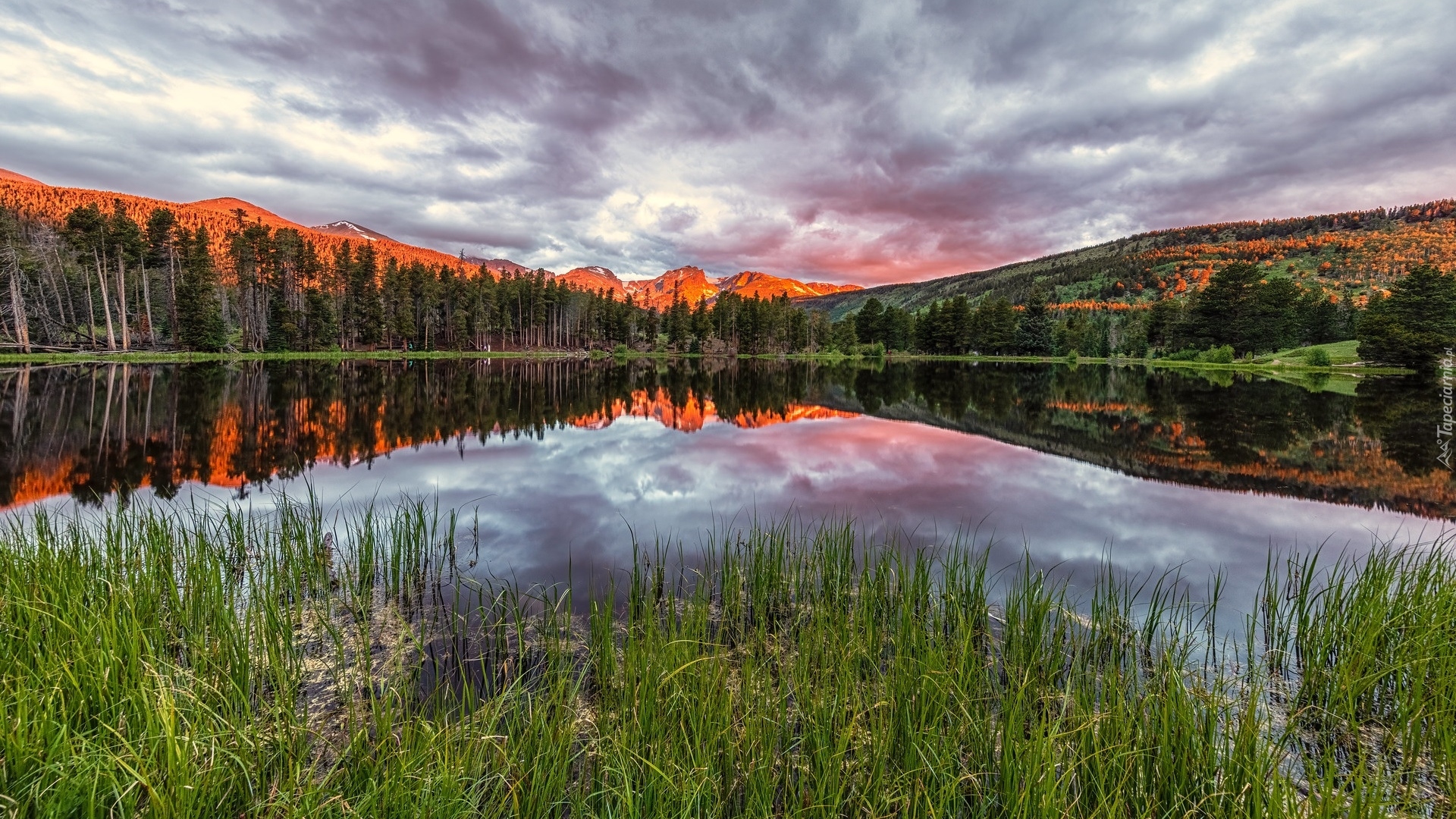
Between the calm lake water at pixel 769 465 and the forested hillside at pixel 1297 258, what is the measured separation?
106755 mm

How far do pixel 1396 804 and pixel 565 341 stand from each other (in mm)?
107720

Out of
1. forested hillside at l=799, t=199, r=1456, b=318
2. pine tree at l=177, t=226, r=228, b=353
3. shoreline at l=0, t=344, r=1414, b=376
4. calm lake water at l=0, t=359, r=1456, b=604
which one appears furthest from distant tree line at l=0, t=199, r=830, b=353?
forested hillside at l=799, t=199, r=1456, b=318

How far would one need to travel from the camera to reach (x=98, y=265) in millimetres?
44719

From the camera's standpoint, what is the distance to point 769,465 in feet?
46.4

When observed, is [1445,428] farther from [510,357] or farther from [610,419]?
[510,357]

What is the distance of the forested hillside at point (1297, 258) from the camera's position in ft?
422

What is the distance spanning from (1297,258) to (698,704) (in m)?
218

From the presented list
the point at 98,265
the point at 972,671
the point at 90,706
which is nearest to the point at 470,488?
the point at 90,706

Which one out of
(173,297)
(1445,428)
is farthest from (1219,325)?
(173,297)

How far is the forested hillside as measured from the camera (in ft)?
422

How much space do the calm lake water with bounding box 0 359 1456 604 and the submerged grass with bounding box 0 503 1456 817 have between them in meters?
1.92

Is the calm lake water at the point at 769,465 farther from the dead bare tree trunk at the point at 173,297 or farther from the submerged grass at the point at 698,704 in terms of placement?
the dead bare tree trunk at the point at 173,297

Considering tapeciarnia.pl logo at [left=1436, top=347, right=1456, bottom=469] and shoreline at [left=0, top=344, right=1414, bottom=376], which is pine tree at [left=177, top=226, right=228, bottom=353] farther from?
tapeciarnia.pl logo at [left=1436, top=347, right=1456, bottom=469]

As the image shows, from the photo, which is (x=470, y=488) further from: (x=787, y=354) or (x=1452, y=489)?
(x=787, y=354)
